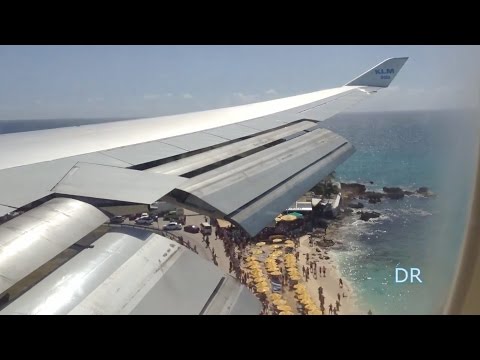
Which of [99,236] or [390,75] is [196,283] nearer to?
[99,236]

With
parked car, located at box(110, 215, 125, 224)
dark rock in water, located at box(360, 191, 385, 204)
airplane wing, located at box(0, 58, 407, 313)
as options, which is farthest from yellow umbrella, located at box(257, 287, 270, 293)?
dark rock in water, located at box(360, 191, 385, 204)

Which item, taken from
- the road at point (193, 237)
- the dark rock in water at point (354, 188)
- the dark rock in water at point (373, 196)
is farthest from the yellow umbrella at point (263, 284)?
the dark rock in water at point (373, 196)

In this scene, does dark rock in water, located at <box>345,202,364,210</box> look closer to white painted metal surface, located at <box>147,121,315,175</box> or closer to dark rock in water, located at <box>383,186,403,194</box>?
dark rock in water, located at <box>383,186,403,194</box>

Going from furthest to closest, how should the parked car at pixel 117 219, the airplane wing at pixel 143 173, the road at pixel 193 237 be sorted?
the road at pixel 193 237 → the parked car at pixel 117 219 → the airplane wing at pixel 143 173

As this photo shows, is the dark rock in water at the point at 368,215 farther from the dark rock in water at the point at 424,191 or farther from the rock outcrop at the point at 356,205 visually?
the dark rock in water at the point at 424,191

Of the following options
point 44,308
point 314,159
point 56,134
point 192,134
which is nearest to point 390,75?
point 314,159

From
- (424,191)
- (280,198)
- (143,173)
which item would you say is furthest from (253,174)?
(424,191)

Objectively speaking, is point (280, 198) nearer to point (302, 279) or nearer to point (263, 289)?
point (263, 289)

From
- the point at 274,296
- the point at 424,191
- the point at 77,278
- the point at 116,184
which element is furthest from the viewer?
the point at 424,191
